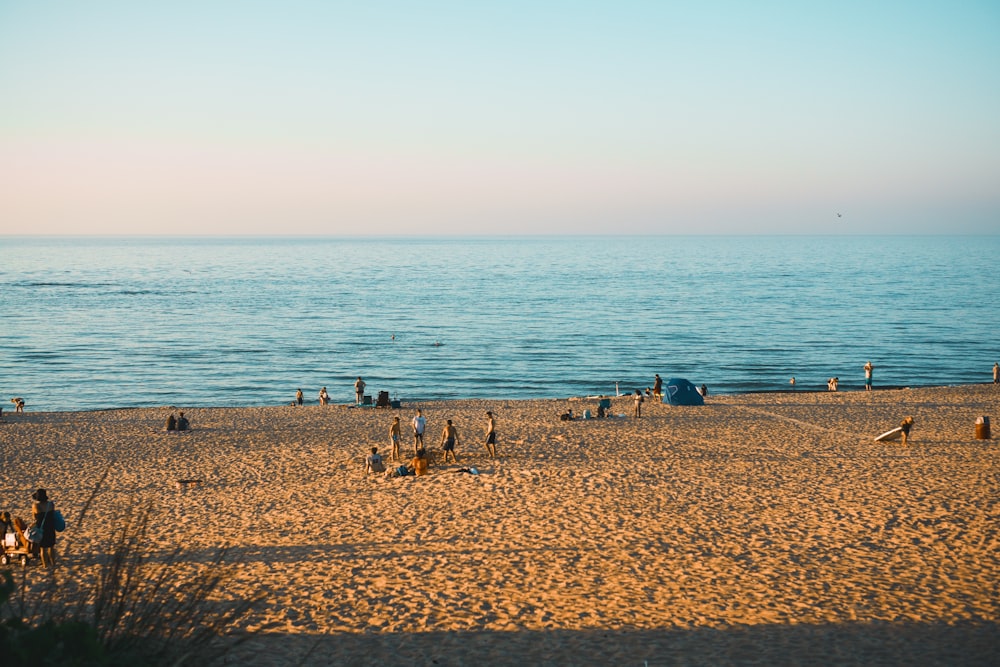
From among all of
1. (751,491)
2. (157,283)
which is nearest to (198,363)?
(751,491)

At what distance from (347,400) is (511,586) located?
28.1m

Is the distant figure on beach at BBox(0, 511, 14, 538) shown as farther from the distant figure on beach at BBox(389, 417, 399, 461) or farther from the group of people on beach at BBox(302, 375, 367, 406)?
the group of people on beach at BBox(302, 375, 367, 406)

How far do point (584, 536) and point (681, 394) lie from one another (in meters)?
19.0

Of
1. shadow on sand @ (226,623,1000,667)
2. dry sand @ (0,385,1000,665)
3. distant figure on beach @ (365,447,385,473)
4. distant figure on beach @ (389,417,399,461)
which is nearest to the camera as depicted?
shadow on sand @ (226,623,1000,667)

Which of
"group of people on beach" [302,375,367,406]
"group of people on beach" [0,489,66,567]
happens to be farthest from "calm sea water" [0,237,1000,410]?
"group of people on beach" [0,489,66,567]

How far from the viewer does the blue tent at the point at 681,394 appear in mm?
32531

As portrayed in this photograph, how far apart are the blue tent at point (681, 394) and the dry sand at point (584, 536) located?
5202 millimetres

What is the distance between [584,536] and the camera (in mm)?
14531

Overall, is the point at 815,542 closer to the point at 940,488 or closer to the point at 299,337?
the point at 940,488

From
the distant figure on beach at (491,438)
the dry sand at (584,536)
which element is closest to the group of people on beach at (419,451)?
the distant figure on beach at (491,438)

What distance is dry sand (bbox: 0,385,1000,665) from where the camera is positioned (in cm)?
1025

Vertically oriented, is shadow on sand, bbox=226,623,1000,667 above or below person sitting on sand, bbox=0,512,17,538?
below

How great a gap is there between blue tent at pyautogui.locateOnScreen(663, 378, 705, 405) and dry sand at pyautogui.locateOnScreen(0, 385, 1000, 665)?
5.20m

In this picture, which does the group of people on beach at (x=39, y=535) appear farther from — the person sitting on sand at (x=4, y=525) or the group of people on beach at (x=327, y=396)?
the group of people on beach at (x=327, y=396)
